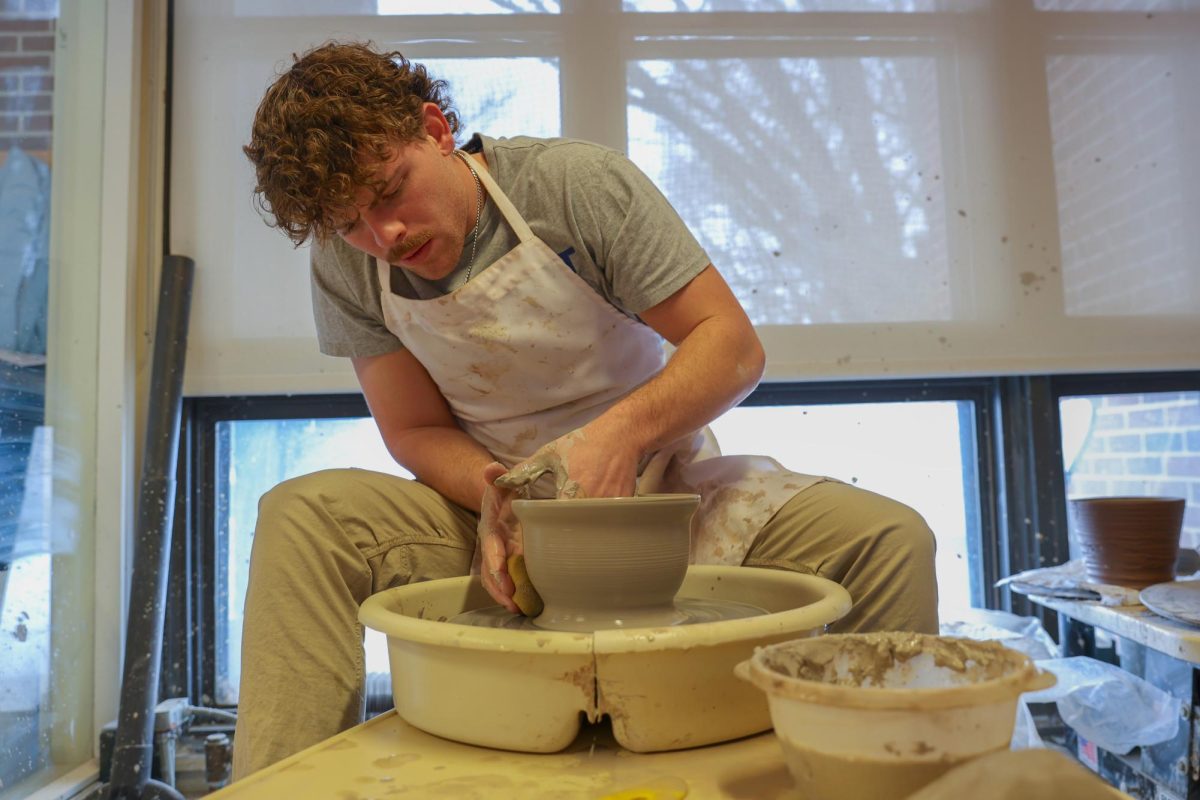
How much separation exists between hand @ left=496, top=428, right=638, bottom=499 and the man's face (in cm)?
39

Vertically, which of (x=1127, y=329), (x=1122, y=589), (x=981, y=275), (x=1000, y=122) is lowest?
(x=1122, y=589)

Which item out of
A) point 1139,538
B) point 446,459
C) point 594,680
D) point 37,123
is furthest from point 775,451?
point 37,123

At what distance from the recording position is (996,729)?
1.94 ft

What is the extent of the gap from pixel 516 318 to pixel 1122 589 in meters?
1.17

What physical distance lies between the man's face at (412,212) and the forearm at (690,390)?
362mm

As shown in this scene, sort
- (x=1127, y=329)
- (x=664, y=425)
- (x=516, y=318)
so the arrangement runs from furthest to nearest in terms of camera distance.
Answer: (x=1127, y=329) < (x=516, y=318) < (x=664, y=425)

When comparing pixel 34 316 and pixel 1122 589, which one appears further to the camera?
pixel 34 316

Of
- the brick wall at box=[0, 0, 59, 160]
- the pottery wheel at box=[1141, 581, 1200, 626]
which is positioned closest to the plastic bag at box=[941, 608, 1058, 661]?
the pottery wheel at box=[1141, 581, 1200, 626]

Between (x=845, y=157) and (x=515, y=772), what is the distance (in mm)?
1780

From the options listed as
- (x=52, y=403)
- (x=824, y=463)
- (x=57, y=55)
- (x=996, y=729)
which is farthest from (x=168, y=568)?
(x=996, y=729)

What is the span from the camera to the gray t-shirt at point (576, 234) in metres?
1.23

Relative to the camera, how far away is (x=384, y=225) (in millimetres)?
1196

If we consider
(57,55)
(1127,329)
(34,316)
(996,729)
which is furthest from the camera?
(1127,329)

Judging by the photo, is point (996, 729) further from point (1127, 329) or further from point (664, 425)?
point (1127, 329)
